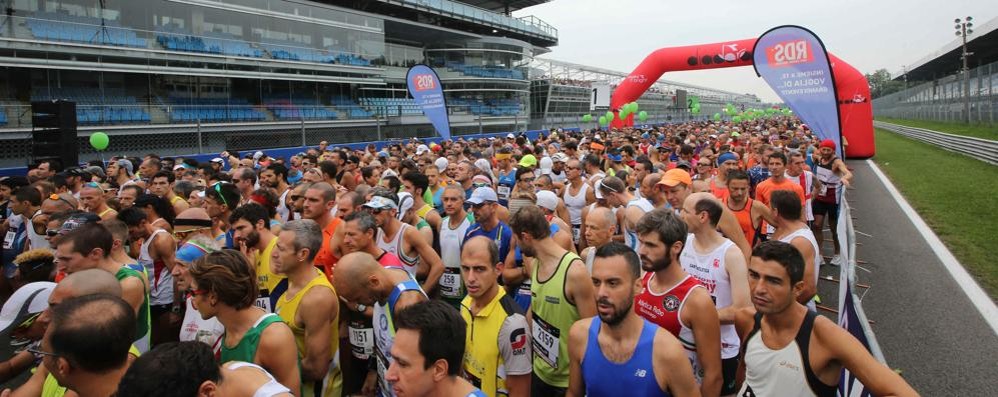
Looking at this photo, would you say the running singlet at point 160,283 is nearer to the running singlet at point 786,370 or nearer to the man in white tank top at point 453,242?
the man in white tank top at point 453,242

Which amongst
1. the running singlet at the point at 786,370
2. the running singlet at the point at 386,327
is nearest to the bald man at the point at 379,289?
the running singlet at the point at 386,327

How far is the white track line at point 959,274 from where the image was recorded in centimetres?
601

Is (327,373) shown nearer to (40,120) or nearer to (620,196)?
(620,196)

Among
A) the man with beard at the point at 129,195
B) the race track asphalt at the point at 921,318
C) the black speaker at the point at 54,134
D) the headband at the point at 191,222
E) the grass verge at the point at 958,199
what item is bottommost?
the race track asphalt at the point at 921,318

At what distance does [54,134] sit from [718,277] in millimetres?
13479

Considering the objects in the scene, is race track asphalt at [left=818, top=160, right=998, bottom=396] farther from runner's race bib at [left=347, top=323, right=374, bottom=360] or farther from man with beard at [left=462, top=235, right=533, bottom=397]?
runner's race bib at [left=347, top=323, right=374, bottom=360]

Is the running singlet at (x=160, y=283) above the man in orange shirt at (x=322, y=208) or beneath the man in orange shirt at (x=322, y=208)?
beneath

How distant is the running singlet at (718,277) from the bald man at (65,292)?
3445 millimetres

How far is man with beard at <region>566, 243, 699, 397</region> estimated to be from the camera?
2535 mm

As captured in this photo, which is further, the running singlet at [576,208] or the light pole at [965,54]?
the light pole at [965,54]

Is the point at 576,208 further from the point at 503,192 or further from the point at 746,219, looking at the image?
the point at 746,219

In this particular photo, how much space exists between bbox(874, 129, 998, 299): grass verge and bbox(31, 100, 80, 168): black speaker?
52.1ft

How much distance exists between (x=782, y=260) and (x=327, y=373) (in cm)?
265

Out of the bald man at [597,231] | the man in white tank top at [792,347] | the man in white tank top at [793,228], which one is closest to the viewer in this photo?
the man in white tank top at [792,347]
